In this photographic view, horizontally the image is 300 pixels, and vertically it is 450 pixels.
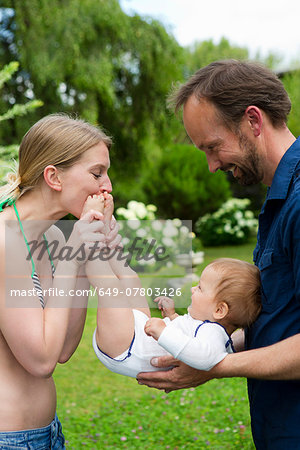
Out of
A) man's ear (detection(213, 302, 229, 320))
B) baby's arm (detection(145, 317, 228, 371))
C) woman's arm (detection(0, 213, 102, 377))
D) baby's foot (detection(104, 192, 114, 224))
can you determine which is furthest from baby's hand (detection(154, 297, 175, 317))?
woman's arm (detection(0, 213, 102, 377))

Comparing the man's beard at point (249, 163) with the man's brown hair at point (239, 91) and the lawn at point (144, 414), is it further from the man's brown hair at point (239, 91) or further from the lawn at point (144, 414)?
the lawn at point (144, 414)

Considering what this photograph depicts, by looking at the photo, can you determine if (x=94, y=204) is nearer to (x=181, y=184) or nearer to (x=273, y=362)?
Result: (x=273, y=362)

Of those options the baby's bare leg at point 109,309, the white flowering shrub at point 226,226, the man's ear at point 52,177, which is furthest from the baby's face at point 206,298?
the white flowering shrub at point 226,226

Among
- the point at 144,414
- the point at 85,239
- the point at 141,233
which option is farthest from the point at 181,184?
the point at 85,239

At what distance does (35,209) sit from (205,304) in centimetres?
85

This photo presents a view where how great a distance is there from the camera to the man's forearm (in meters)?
1.66

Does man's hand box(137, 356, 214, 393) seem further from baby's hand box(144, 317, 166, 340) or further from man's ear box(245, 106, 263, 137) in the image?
man's ear box(245, 106, 263, 137)

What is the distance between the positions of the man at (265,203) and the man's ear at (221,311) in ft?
0.44

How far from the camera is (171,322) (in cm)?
209

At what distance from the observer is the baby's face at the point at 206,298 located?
212 centimetres

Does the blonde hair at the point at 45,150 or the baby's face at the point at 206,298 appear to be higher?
the blonde hair at the point at 45,150

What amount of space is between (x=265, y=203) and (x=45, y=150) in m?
0.95

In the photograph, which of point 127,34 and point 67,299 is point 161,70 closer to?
point 127,34

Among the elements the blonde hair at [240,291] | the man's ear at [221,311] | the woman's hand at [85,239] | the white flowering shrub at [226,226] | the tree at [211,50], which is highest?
the woman's hand at [85,239]
